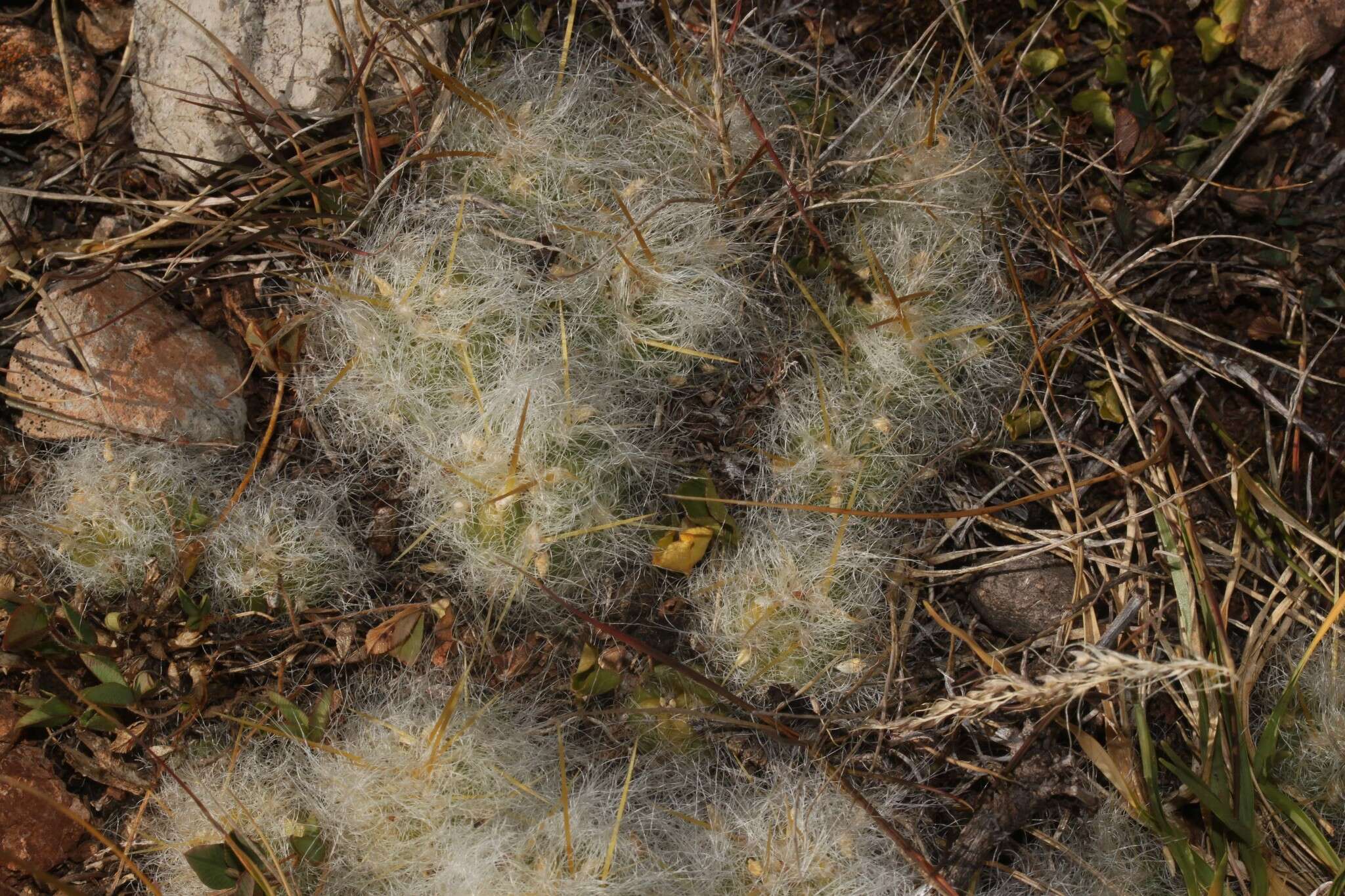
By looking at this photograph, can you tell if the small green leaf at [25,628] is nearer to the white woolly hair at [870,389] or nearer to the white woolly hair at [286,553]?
the white woolly hair at [286,553]

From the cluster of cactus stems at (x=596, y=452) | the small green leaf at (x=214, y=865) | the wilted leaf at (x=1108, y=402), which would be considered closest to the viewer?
the small green leaf at (x=214, y=865)

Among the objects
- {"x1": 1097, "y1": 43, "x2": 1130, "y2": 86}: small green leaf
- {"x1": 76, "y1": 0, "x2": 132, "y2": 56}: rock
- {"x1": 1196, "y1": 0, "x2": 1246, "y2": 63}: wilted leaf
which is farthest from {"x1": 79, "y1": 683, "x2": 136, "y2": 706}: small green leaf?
{"x1": 1196, "y1": 0, "x2": 1246, "y2": 63}: wilted leaf

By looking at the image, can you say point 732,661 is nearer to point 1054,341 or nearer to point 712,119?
point 1054,341

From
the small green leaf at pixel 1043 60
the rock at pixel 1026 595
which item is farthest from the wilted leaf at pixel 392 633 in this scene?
the small green leaf at pixel 1043 60

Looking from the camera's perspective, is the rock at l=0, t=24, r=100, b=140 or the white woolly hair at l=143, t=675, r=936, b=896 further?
the rock at l=0, t=24, r=100, b=140

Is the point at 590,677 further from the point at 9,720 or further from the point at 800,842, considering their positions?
the point at 9,720

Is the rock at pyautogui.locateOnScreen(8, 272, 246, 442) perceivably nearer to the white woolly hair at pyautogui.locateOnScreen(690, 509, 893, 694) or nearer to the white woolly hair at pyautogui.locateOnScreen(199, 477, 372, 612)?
the white woolly hair at pyautogui.locateOnScreen(199, 477, 372, 612)

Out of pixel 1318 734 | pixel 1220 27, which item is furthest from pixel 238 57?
pixel 1318 734
